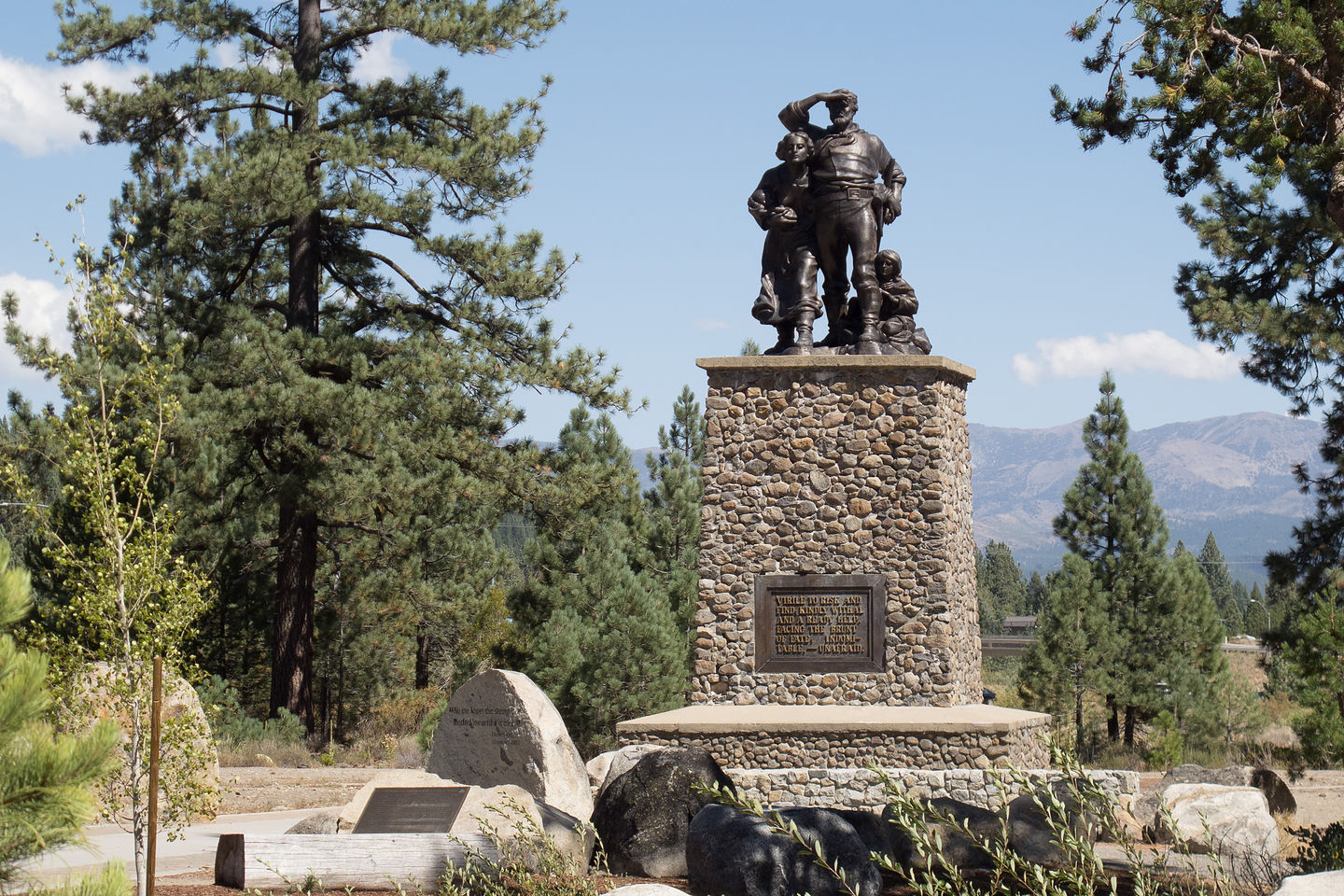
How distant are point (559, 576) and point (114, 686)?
458 inches

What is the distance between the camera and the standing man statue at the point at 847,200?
13.1 metres

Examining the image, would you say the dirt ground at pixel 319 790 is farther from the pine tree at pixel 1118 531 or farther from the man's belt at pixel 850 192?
the man's belt at pixel 850 192

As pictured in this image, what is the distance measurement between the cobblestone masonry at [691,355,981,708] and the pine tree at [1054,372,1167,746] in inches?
328

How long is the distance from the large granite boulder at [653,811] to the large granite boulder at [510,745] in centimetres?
49

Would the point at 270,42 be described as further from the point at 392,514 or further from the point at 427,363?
the point at 392,514

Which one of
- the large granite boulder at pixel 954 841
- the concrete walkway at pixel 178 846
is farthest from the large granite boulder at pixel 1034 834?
the concrete walkway at pixel 178 846

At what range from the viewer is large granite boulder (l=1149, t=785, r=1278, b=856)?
992 cm

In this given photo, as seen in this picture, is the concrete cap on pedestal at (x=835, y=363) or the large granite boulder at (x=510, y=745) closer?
the large granite boulder at (x=510, y=745)

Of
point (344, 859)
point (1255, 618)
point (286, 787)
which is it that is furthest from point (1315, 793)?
point (1255, 618)

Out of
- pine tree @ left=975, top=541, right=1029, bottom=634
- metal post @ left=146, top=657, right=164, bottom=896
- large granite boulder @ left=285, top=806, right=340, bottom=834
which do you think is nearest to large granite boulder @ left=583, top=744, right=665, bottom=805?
large granite boulder @ left=285, top=806, right=340, bottom=834

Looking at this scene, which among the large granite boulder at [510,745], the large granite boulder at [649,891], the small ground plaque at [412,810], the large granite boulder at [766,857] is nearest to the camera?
the large granite boulder at [649,891]

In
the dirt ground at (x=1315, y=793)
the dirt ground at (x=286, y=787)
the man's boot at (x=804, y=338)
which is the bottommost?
the dirt ground at (x=1315, y=793)

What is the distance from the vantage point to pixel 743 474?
1266cm

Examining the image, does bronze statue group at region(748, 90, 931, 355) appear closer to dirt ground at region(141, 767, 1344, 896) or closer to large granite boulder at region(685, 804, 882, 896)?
dirt ground at region(141, 767, 1344, 896)
